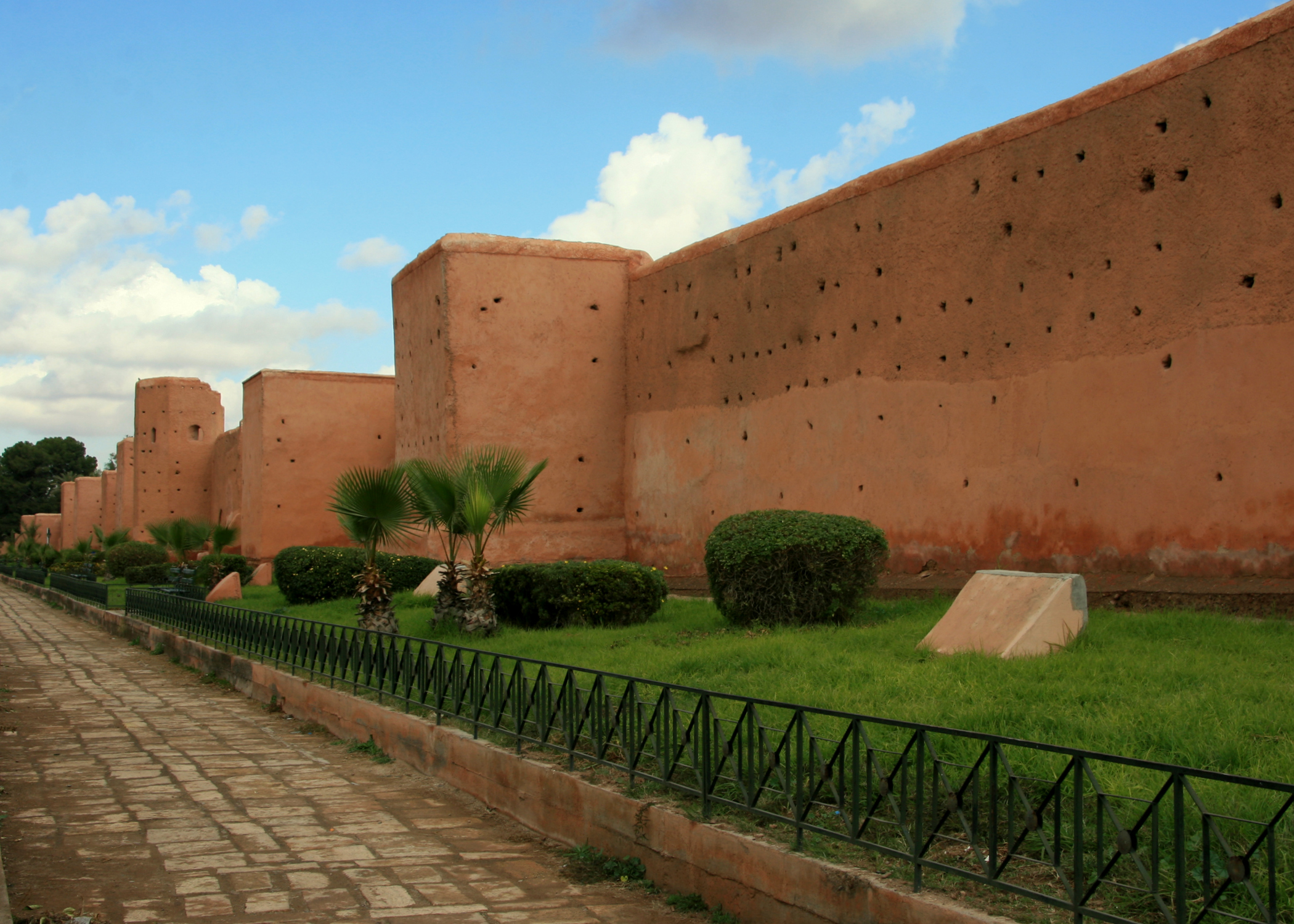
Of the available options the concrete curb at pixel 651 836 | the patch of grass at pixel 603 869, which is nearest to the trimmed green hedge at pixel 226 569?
the concrete curb at pixel 651 836

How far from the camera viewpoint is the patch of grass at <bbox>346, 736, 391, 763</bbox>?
7727mm

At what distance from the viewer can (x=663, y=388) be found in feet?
53.9

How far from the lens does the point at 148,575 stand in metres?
26.1

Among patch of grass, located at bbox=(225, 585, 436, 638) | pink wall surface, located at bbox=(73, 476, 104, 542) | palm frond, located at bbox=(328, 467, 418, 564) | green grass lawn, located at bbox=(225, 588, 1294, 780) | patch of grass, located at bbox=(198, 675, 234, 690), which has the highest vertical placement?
pink wall surface, located at bbox=(73, 476, 104, 542)

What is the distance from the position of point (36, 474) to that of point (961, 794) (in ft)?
261

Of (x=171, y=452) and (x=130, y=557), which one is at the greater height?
(x=171, y=452)

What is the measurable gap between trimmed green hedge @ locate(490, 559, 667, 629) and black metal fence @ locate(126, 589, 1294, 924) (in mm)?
3837

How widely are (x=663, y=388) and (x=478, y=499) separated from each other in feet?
20.8

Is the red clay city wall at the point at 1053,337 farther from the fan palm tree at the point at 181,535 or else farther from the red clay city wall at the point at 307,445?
the fan palm tree at the point at 181,535

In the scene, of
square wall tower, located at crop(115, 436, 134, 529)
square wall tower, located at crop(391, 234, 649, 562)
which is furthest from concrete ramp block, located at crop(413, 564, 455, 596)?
square wall tower, located at crop(115, 436, 134, 529)

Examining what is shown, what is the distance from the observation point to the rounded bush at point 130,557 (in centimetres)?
2922

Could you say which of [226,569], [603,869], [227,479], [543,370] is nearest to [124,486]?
[227,479]

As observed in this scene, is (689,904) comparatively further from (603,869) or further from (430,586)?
→ (430,586)

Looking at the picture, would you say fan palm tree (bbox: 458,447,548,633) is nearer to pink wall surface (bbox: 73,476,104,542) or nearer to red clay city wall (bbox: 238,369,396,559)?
red clay city wall (bbox: 238,369,396,559)
